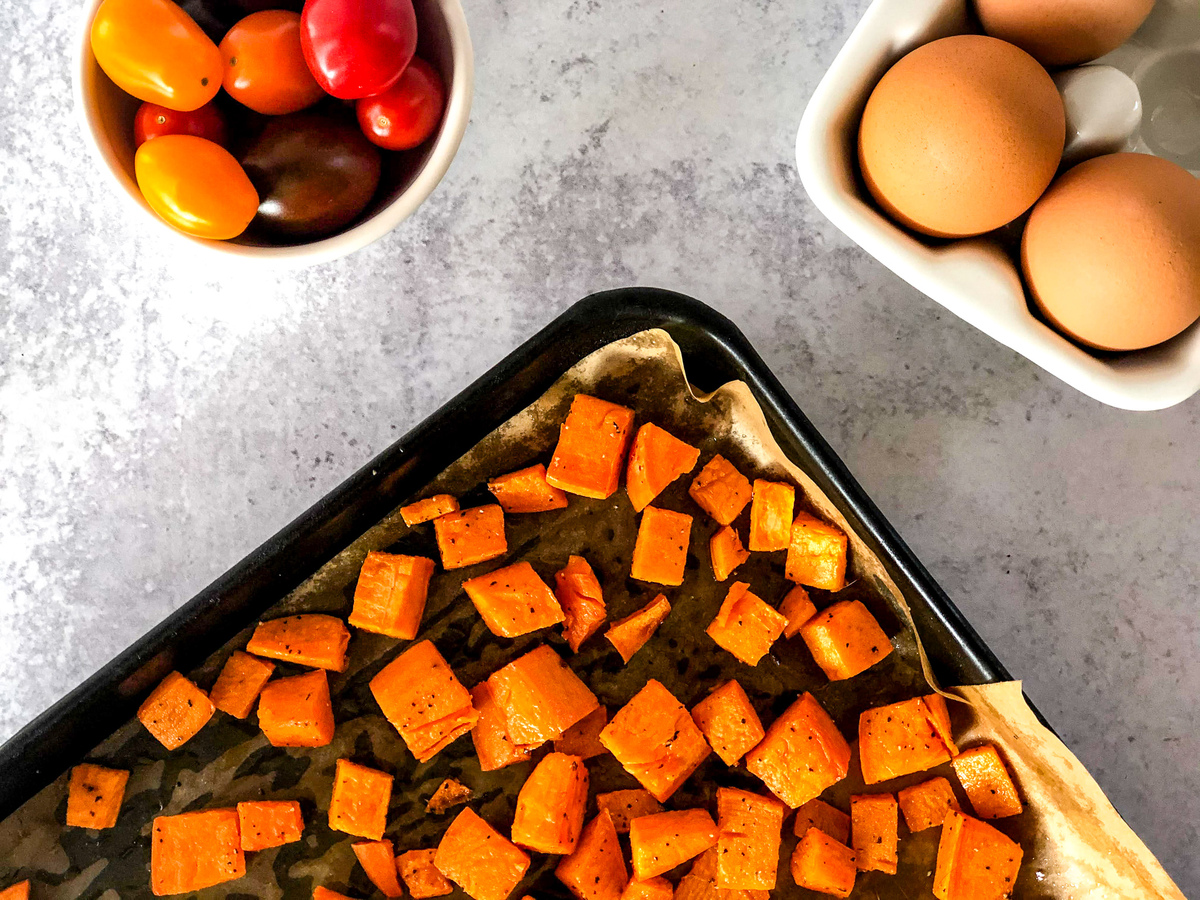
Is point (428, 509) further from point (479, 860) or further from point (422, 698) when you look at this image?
point (479, 860)

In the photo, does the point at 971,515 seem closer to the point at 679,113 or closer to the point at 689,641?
the point at 689,641

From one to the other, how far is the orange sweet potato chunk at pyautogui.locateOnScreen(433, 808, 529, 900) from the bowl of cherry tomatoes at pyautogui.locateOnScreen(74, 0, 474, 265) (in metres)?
0.73

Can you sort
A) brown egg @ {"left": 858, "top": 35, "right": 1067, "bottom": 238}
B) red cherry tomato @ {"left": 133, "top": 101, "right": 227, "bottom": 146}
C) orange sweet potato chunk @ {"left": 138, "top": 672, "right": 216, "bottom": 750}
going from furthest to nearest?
orange sweet potato chunk @ {"left": 138, "top": 672, "right": 216, "bottom": 750}
red cherry tomato @ {"left": 133, "top": 101, "right": 227, "bottom": 146}
brown egg @ {"left": 858, "top": 35, "right": 1067, "bottom": 238}

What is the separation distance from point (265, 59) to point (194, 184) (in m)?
0.16

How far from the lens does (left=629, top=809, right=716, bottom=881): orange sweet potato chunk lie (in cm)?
116

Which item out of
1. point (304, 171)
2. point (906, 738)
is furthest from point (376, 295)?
point (906, 738)

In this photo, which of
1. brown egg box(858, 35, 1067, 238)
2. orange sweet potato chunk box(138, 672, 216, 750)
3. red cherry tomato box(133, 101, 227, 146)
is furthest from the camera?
orange sweet potato chunk box(138, 672, 216, 750)

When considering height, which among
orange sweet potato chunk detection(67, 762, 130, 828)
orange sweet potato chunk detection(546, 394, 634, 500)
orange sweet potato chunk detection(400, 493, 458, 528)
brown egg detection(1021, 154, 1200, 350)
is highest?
brown egg detection(1021, 154, 1200, 350)

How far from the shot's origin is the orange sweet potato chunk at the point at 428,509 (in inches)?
45.9

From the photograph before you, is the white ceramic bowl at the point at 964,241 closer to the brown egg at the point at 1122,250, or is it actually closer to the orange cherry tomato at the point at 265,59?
the brown egg at the point at 1122,250

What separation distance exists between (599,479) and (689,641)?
246 millimetres

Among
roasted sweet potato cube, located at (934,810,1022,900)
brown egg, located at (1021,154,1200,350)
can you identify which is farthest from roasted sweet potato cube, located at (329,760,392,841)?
brown egg, located at (1021,154,1200,350)

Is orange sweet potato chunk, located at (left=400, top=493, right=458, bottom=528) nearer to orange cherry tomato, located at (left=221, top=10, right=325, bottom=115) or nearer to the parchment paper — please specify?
the parchment paper

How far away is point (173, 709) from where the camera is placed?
1.14m
